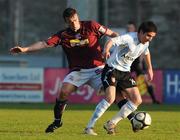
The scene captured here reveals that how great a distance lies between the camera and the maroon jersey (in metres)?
14.0

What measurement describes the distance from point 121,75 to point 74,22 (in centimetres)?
121

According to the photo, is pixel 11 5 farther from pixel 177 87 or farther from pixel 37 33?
pixel 177 87

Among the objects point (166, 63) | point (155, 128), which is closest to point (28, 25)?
point (166, 63)

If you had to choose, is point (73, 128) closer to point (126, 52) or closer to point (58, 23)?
point (126, 52)

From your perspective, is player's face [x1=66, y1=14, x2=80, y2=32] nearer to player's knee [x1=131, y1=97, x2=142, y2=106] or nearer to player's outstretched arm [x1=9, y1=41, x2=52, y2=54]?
player's outstretched arm [x1=9, y1=41, x2=52, y2=54]

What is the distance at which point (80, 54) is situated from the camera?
14102 mm

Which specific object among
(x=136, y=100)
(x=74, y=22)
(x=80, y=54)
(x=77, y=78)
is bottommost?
(x=136, y=100)

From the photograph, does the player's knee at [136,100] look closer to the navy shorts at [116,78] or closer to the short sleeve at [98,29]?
the navy shorts at [116,78]

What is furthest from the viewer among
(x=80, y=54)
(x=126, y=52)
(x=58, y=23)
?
(x=58, y=23)

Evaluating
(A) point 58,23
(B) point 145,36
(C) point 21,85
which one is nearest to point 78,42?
(B) point 145,36

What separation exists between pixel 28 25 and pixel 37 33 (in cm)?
110

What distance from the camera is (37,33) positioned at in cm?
5925

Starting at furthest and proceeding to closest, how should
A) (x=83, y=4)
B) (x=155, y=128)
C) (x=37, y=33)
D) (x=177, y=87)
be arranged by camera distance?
1. (x=37, y=33)
2. (x=83, y=4)
3. (x=177, y=87)
4. (x=155, y=128)

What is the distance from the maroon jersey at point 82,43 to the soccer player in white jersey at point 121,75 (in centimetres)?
54
